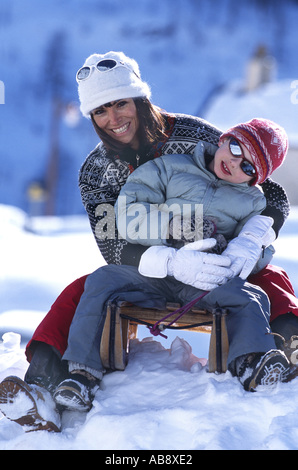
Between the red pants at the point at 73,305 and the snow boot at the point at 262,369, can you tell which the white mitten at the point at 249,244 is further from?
the snow boot at the point at 262,369

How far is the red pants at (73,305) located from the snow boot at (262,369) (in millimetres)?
320

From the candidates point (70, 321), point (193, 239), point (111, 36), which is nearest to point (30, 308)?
point (70, 321)

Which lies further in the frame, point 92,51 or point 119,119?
point 92,51

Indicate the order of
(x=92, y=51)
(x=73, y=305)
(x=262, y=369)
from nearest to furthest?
(x=262, y=369) < (x=73, y=305) < (x=92, y=51)

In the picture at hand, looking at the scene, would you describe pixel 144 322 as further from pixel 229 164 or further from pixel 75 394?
pixel 229 164

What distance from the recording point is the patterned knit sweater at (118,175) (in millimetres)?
2510

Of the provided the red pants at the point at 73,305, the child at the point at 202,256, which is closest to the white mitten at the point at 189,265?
the child at the point at 202,256

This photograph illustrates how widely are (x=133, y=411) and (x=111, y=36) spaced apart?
48.6 metres

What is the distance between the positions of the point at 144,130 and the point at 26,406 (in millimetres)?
1306

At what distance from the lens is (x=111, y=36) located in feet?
156

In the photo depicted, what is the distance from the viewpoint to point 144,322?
223 cm

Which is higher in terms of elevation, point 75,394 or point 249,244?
point 249,244

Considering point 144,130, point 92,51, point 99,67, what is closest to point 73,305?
point 144,130
